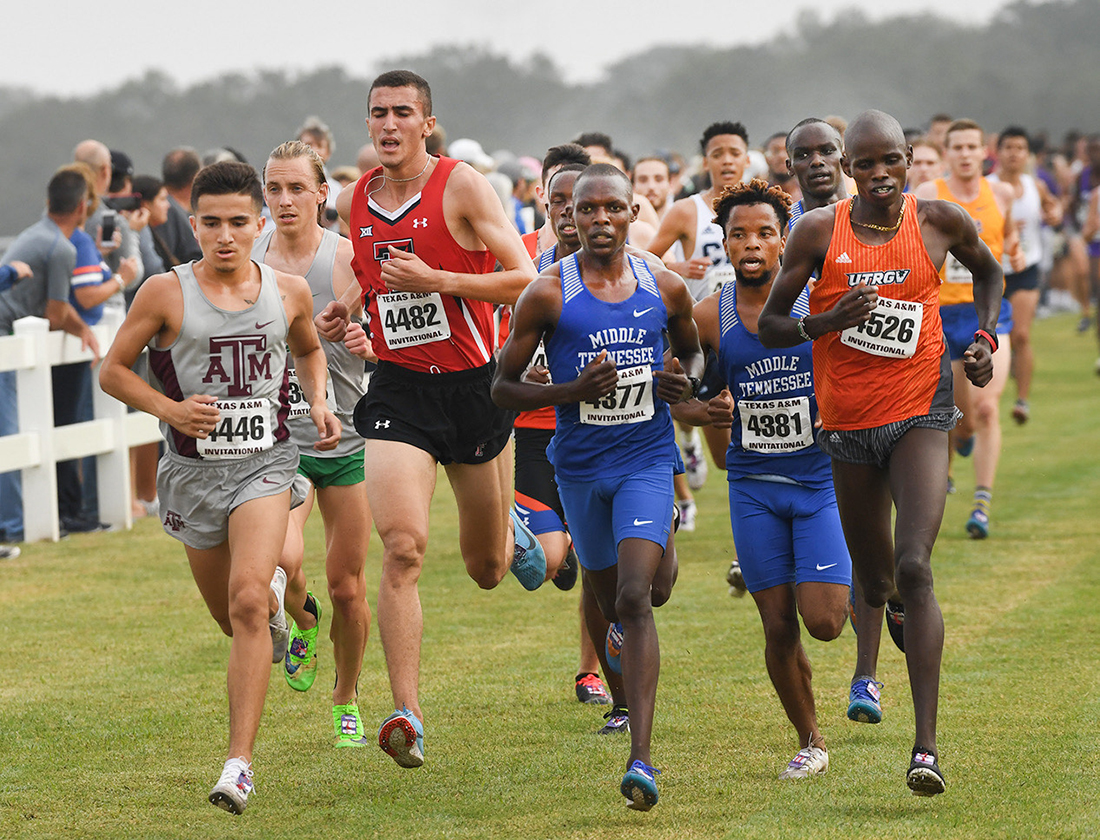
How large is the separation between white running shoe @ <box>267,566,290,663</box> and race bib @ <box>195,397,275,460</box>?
1004 millimetres

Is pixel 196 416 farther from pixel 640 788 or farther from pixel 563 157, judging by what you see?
pixel 563 157

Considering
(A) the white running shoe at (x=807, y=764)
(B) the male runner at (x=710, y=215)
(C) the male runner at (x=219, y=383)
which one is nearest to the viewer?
(C) the male runner at (x=219, y=383)

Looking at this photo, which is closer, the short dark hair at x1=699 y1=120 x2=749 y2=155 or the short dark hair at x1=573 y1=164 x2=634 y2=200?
the short dark hair at x1=573 y1=164 x2=634 y2=200

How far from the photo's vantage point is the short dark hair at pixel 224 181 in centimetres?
571

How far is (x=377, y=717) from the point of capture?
6.91m

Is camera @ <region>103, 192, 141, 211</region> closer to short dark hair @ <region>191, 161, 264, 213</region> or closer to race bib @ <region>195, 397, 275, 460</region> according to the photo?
short dark hair @ <region>191, 161, 264, 213</region>

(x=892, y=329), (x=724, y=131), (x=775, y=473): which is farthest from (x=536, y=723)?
(x=724, y=131)

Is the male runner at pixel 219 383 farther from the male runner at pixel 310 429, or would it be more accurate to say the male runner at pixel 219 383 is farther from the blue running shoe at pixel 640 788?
the blue running shoe at pixel 640 788

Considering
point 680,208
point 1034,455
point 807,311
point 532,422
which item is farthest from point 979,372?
point 1034,455

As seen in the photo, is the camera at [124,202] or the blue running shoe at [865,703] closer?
the blue running shoe at [865,703]

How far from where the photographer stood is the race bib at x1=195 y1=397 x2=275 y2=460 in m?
5.65

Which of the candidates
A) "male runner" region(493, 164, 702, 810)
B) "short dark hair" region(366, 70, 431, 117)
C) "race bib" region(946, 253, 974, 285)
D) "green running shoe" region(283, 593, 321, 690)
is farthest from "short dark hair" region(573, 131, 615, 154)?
"male runner" region(493, 164, 702, 810)

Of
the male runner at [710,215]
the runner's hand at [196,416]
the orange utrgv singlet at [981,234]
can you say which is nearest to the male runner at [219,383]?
the runner's hand at [196,416]

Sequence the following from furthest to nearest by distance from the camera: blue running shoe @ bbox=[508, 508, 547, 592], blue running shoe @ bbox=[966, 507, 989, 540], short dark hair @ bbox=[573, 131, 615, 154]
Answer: blue running shoe @ bbox=[966, 507, 989, 540]
short dark hair @ bbox=[573, 131, 615, 154]
blue running shoe @ bbox=[508, 508, 547, 592]
